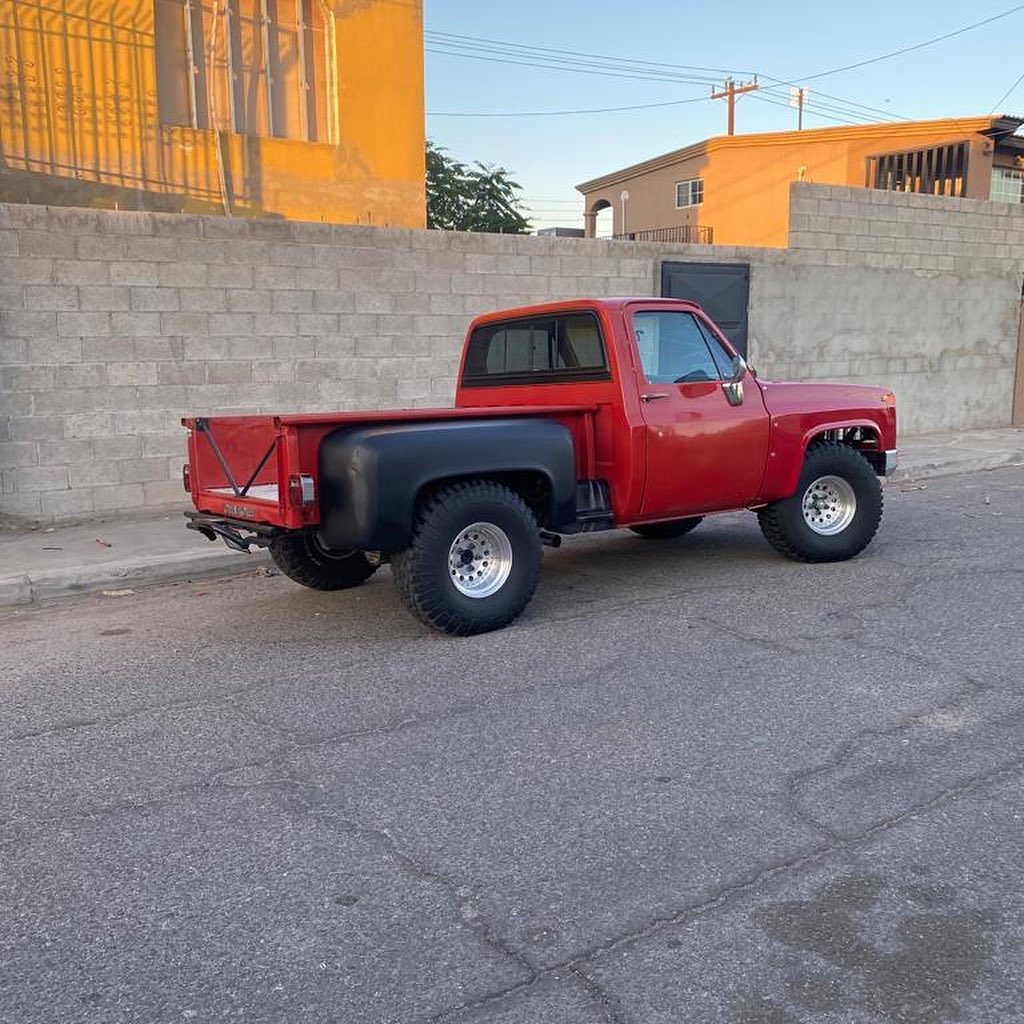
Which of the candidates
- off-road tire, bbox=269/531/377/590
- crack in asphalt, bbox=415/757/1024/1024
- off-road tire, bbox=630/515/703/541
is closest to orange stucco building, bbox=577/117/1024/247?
off-road tire, bbox=630/515/703/541

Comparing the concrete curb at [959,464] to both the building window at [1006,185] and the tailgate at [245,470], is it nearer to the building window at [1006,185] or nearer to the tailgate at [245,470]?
the tailgate at [245,470]

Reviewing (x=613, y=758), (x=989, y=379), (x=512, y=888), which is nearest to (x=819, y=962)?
(x=512, y=888)

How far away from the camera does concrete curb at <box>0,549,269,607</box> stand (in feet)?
23.1

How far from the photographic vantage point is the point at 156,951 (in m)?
2.79

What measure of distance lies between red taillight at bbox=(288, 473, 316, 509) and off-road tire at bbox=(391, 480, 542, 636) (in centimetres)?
61

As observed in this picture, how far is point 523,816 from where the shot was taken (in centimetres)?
358

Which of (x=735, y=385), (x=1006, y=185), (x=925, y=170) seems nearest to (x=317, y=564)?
(x=735, y=385)

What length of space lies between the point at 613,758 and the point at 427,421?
2289mm

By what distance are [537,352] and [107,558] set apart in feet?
12.1

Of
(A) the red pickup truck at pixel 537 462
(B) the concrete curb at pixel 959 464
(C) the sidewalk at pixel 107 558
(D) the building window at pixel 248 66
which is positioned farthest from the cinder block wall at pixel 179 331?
(B) the concrete curb at pixel 959 464

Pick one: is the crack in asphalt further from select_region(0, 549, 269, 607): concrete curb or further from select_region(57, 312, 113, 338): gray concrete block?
select_region(57, 312, 113, 338): gray concrete block

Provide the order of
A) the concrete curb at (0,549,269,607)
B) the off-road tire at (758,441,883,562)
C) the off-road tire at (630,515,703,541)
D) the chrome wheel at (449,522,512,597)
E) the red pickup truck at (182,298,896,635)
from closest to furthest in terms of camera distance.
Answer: the red pickup truck at (182,298,896,635)
the chrome wheel at (449,522,512,597)
the concrete curb at (0,549,269,607)
the off-road tire at (758,441,883,562)
the off-road tire at (630,515,703,541)

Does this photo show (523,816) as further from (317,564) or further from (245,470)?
(317,564)

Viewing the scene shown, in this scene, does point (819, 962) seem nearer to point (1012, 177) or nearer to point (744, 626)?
point (744, 626)
